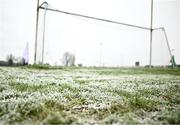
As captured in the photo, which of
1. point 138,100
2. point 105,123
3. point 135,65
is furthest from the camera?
point 135,65

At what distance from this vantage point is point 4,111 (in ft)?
14.9

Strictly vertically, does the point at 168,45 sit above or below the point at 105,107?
above

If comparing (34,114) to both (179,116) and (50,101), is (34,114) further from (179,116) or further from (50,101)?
(179,116)

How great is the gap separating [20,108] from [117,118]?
6.31 ft

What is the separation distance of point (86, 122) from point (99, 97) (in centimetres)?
271

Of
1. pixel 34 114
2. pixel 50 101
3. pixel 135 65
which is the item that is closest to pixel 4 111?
pixel 34 114

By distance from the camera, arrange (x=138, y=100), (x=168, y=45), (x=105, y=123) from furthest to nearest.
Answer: (x=168, y=45) < (x=138, y=100) < (x=105, y=123)

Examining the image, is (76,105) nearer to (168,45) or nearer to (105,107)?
(105,107)

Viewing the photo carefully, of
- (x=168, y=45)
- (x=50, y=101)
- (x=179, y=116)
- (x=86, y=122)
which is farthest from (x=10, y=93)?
(x=168, y=45)

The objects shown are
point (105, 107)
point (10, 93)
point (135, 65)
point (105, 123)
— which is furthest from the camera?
point (135, 65)

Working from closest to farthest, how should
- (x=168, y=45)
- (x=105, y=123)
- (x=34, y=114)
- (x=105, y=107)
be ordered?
1. (x=105, y=123)
2. (x=34, y=114)
3. (x=105, y=107)
4. (x=168, y=45)

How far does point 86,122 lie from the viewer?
13.5 feet

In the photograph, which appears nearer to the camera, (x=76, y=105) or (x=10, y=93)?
(x=76, y=105)

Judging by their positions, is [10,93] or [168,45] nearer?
[10,93]
